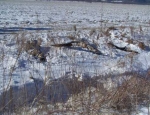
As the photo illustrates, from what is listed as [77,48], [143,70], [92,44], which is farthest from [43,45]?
[143,70]

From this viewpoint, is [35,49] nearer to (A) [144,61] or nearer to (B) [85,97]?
(A) [144,61]

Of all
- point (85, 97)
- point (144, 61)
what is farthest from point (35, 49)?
point (85, 97)

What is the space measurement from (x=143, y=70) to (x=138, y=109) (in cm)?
→ 164

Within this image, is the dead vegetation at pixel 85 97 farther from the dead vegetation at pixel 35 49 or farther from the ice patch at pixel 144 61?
the dead vegetation at pixel 35 49

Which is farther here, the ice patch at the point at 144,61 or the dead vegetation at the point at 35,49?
the dead vegetation at the point at 35,49

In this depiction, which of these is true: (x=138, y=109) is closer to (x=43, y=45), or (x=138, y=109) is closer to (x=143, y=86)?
(x=143, y=86)

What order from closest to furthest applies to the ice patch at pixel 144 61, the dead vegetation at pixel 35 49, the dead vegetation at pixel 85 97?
the dead vegetation at pixel 85 97
the ice patch at pixel 144 61
the dead vegetation at pixel 35 49

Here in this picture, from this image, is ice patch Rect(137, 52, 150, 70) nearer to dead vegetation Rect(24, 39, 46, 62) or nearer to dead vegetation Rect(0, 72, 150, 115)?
dead vegetation Rect(0, 72, 150, 115)

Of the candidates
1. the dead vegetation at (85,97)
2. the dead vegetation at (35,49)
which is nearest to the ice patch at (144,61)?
the dead vegetation at (85,97)

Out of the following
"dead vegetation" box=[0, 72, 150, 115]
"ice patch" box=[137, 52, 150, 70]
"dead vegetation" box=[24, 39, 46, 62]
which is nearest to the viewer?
"dead vegetation" box=[0, 72, 150, 115]

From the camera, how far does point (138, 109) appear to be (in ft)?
12.2

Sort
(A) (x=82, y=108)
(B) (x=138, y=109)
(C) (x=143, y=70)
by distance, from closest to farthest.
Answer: (A) (x=82, y=108), (B) (x=138, y=109), (C) (x=143, y=70)

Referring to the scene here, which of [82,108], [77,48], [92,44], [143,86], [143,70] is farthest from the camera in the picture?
[92,44]

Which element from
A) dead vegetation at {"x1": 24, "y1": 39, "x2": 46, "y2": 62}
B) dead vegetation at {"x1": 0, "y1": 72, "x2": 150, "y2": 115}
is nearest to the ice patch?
dead vegetation at {"x1": 0, "y1": 72, "x2": 150, "y2": 115}
